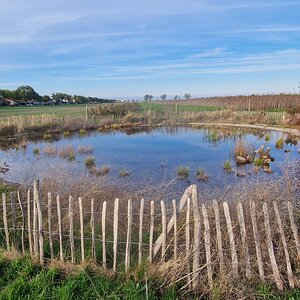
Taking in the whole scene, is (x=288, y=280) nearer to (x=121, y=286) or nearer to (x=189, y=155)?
(x=121, y=286)

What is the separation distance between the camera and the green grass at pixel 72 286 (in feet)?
13.6

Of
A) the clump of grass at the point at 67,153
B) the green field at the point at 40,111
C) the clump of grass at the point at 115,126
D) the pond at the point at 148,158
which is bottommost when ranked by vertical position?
the pond at the point at 148,158

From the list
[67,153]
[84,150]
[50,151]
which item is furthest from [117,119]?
[67,153]

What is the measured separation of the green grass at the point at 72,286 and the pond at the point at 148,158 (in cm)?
494

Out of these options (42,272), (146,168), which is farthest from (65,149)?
(42,272)

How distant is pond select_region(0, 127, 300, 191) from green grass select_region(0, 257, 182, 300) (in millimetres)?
4942

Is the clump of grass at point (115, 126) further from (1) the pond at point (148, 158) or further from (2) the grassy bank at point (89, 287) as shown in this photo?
(2) the grassy bank at point (89, 287)

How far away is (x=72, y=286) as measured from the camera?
429cm

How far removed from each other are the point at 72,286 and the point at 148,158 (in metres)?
12.5

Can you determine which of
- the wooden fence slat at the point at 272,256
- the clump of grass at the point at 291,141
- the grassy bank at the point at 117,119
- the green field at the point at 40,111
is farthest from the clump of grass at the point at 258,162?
the green field at the point at 40,111

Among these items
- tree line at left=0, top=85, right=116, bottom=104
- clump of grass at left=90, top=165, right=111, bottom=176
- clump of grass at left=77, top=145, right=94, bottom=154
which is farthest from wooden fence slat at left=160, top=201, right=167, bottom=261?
tree line at left=0, top=85, right=116, bottom=104

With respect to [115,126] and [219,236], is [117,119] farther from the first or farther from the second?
[219,236]

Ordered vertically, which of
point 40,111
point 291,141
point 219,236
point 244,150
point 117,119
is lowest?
point 291,141

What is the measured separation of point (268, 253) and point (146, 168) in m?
9.79
